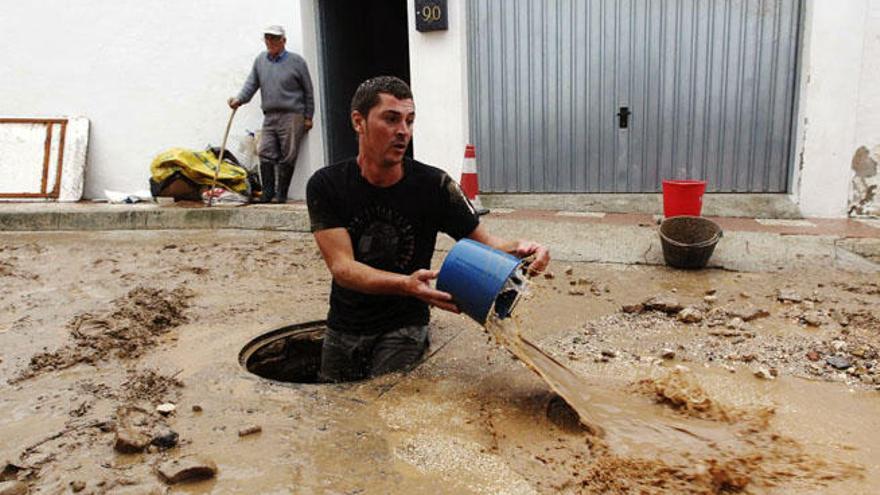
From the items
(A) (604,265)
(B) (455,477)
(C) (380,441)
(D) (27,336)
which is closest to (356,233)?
(C) (380,441)

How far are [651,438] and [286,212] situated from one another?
5.29 metres

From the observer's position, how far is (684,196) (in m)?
5.37

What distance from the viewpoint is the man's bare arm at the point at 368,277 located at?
2.72 metres

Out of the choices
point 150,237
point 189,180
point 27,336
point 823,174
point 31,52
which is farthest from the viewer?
point 31,52

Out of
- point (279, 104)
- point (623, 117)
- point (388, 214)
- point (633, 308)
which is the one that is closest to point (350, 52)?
point (279, 104)

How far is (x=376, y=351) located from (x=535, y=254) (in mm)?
1031

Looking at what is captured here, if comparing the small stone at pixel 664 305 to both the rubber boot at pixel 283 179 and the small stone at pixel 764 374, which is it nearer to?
the small stone at pixel 764 374

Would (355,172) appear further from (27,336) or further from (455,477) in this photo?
(27,336)

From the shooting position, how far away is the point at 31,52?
8.71 meters

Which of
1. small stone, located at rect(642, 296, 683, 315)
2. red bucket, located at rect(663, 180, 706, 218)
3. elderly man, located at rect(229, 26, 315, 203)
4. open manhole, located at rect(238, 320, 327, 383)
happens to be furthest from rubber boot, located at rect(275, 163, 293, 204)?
small stone, located at rect(642, 296, 683, 315)

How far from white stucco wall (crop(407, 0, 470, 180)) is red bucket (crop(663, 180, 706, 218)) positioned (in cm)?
234

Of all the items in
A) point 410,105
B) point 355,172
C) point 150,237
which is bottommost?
point 150,237

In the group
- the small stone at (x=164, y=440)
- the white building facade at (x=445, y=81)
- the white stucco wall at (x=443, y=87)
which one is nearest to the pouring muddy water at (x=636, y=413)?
the small stone at (x=164, y=440)

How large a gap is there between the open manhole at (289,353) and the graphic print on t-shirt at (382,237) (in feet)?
3.50
